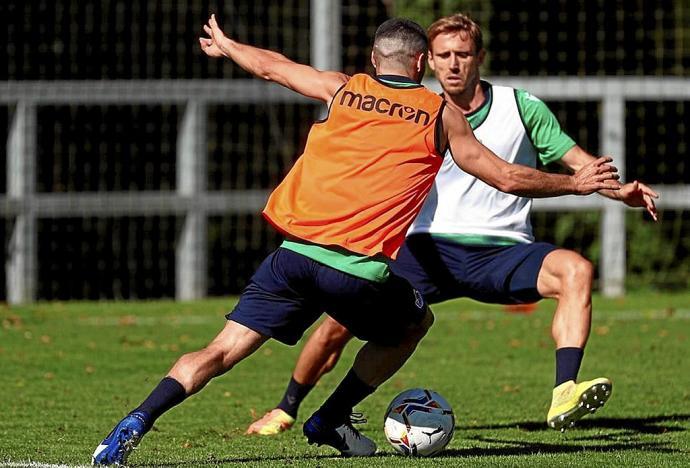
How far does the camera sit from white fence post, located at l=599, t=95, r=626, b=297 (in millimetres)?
14867

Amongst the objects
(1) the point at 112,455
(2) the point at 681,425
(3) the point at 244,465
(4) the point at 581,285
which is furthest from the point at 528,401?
(1) the point at 112,455

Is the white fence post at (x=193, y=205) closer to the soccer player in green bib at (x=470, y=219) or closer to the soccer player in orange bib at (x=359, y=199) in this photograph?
the soccer player in green bib at (x=470, y=219)

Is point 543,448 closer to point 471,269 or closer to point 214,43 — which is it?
point 471,269

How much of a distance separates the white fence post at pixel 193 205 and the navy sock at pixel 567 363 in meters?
7.89

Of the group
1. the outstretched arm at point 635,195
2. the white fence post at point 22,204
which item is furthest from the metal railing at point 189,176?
the outstretched arm at point 635,195

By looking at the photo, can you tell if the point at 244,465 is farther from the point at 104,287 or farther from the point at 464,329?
the point at 104,287

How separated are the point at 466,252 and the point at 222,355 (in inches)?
77.5

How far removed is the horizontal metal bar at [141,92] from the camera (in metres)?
14.4

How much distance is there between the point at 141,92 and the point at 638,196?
28.6 ft

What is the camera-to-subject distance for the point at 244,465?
246 inches

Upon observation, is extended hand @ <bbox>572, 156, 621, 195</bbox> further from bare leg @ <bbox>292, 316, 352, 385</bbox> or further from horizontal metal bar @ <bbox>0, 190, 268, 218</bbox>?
horizontal metal bar @ <bbox>0, 190, 268, 218</bbox>

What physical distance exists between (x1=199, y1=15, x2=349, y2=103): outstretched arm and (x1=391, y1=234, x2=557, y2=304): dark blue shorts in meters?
1.49

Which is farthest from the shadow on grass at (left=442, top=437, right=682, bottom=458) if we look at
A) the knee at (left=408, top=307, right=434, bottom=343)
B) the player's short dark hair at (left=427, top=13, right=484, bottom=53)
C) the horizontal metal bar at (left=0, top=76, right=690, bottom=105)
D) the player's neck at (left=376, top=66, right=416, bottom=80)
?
the horizontal metal bar at (left=0, top=76, right=690, bottom=105)

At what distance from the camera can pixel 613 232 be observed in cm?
1489
